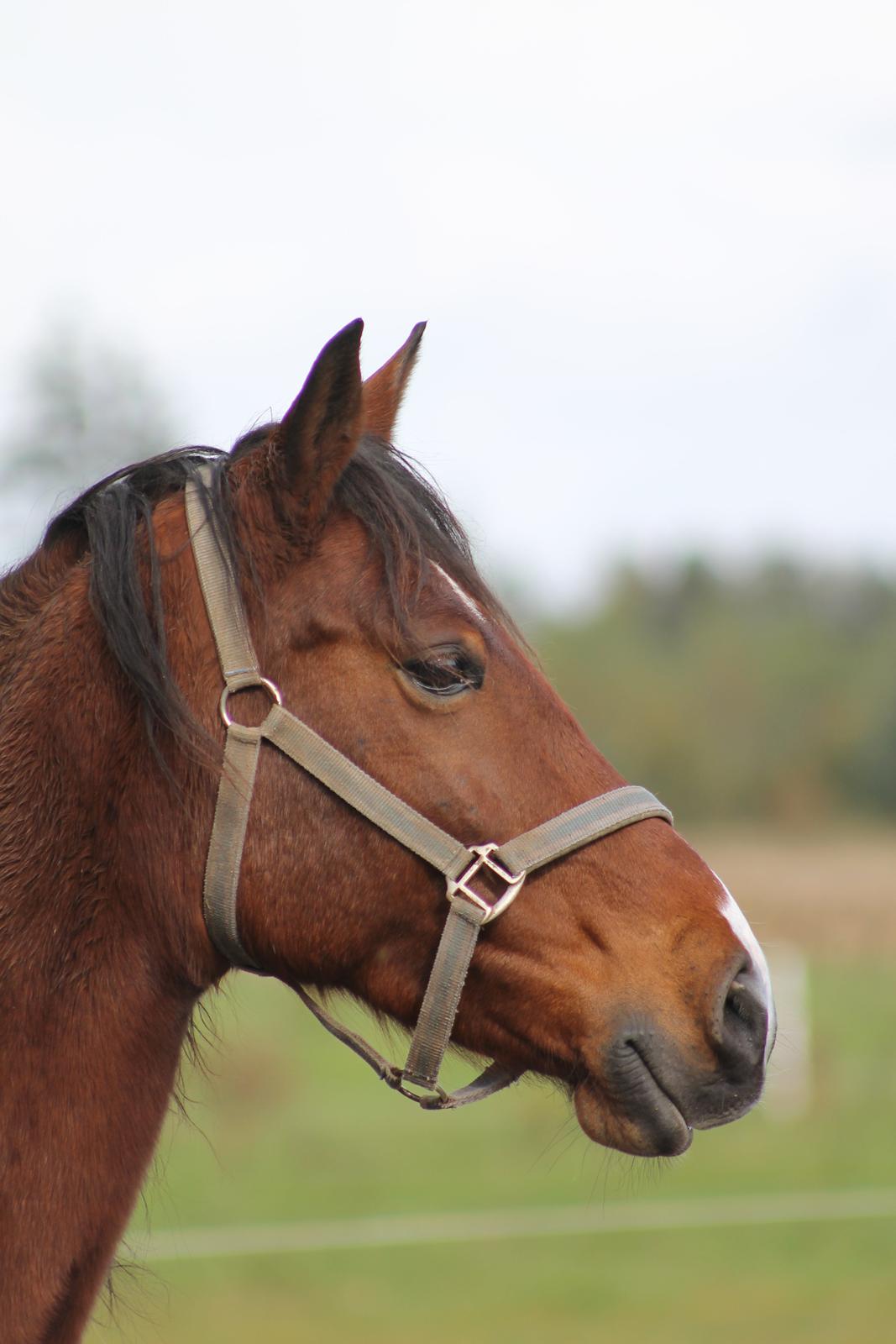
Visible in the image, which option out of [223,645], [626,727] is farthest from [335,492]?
[626,727]

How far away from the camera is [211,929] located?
2041 mm

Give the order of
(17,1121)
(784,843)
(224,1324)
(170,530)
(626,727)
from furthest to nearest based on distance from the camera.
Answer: (626,727) < (784,843) < (224,1324) < (170,530) < (17,1121)

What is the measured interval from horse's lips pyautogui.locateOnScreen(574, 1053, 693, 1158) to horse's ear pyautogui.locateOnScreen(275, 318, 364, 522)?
3.32ft

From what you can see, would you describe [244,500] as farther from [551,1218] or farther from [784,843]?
[784,843]

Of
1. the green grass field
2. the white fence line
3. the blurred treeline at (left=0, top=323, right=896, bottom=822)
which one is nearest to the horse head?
the green grass field

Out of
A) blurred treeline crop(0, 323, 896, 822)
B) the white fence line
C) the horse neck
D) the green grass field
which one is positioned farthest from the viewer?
blurred treeline crop(0, 323, 896, 822)

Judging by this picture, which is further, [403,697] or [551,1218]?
[551,1218]

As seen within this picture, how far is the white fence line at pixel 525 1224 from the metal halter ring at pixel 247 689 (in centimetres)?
528

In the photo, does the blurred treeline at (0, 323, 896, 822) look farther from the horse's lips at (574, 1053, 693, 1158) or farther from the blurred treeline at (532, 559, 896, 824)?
the horse's lips at (574, 1053, 693, 1158)

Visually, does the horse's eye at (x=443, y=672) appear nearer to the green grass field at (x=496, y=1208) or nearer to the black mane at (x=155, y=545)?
the black mane at (x=155, y=545)

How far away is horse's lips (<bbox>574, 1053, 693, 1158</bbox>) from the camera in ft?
6.57

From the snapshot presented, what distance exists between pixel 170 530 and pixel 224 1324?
202 inches

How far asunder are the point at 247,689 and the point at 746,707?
121 ft

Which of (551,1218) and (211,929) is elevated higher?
(211,929)
